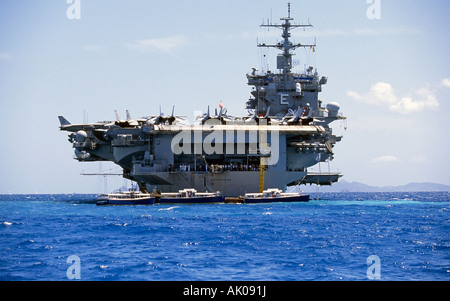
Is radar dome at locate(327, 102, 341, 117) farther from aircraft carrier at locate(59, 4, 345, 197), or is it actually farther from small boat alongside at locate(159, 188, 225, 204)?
small boat alongside at locate(159, 188, 225, 204)

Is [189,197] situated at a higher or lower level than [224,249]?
higher

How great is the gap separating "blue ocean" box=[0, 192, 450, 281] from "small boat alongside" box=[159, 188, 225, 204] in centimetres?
1295

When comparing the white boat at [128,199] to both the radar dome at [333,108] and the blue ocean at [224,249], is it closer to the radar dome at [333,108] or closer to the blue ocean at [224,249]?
the blue ocean at [224,249]

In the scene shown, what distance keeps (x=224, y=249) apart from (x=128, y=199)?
3002cm

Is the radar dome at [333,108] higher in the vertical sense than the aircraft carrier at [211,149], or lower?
higher

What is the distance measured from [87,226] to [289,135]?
27313 millimetres

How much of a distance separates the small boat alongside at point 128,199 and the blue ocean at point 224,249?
13.4 m

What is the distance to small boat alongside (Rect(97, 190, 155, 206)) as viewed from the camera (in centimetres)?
5169

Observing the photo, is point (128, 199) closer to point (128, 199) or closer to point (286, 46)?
point (128, 199)

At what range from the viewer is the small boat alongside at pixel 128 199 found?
51688 millimetres

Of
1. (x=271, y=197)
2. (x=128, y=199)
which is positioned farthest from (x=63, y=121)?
(x=271, y=197)

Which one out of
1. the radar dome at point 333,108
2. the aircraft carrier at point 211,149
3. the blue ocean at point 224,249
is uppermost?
the radar dome at point 333,108

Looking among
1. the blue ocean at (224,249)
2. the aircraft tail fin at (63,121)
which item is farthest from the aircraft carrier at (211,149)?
the blue ocean at (224,249)

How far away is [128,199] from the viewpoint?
52188 millimetres
